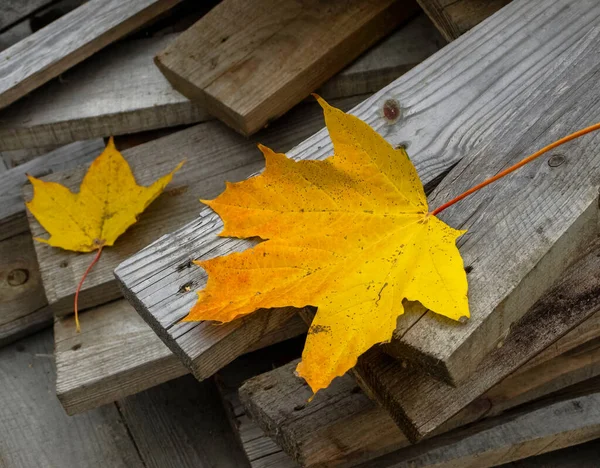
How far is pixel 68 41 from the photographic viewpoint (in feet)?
7.26

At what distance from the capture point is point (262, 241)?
1393mm

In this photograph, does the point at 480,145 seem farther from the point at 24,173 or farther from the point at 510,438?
the point at 24,173

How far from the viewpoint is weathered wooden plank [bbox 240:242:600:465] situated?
5.06 ft

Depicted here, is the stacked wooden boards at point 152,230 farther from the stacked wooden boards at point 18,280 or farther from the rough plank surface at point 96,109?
the stacked wooden boards at point 18,280

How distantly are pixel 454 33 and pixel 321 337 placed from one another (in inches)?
39.8

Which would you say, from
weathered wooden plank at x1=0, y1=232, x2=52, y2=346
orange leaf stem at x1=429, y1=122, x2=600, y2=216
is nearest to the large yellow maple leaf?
orange leaf stem at x1=429, y1=122, x2=600, y2=216

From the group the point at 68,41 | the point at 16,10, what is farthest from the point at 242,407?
the point at 16,10

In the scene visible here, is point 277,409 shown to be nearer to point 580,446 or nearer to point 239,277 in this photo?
point 239,277

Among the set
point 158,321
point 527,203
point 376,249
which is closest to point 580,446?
point 527,203

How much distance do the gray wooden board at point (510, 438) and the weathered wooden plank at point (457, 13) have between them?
Result: 3.11 feet

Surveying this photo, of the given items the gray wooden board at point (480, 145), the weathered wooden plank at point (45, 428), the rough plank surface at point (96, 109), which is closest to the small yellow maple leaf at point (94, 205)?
the rough plank surface at point (96, 109)

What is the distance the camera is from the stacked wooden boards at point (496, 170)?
1286 mm

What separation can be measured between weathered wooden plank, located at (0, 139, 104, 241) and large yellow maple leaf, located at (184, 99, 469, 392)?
122 cm

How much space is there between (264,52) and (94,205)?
1.93 ft
